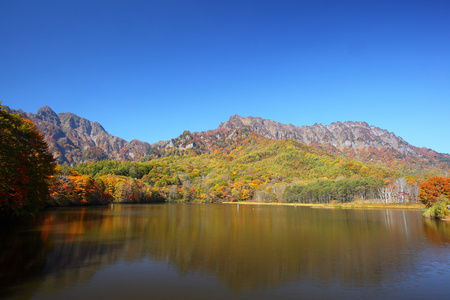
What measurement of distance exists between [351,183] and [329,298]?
94.5m

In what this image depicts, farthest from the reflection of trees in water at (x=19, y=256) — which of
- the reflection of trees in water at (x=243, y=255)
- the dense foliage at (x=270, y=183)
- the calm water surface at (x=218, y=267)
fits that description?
the dense foliage at (x=270, y=183)

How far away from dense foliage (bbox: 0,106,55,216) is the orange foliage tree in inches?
2556

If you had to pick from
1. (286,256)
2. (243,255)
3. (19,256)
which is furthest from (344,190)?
→ (19,256)

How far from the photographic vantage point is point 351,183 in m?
97.1

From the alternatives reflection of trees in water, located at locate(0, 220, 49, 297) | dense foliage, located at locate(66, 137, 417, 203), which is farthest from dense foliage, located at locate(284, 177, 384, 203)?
reflection of trees in water, located at locate(0, 220, 49, 297)

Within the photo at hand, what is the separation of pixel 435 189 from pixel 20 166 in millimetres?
66237

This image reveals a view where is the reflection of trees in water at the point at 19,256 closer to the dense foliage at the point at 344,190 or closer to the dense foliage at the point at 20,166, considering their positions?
the dense foliage at the point at 20,166

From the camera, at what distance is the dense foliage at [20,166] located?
27984 millimetres

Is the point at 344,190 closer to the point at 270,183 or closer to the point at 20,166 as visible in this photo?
the point at 270,183

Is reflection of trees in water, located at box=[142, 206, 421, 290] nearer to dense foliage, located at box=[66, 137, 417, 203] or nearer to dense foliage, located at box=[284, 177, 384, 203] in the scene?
dense foliage, located at box=[284, 177, 384, 203]

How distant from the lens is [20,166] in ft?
101

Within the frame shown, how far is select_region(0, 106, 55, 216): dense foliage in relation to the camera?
91.8 feet

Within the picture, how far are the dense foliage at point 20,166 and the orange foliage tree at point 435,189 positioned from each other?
64.9 metres

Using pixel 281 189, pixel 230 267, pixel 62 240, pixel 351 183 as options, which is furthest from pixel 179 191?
pixel 230 267
